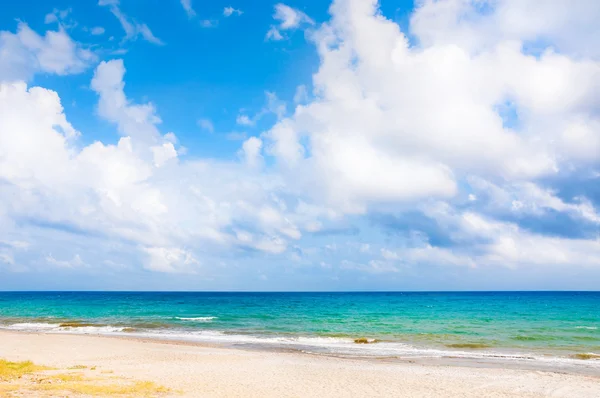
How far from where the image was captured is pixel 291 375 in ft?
71.4

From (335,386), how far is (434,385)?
14.6 feet

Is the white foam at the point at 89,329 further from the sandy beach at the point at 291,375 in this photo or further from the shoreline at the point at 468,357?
the sandy beach at the point at 291,375

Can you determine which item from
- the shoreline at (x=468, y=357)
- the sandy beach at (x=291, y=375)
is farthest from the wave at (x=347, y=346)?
the sandy beach at (x=291, y=375)

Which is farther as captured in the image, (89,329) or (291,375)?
(89,329)

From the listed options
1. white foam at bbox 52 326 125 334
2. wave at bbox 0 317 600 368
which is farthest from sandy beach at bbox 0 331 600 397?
white foam at bbox 52 326 125 334

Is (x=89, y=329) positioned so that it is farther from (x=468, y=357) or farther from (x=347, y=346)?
(x=468, y=357)

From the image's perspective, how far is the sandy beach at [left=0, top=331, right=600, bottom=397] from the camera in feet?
60.0

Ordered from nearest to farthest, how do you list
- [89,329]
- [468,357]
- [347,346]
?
[468,357] → [347,346] → [89,329]

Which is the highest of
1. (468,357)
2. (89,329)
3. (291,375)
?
(291,375)

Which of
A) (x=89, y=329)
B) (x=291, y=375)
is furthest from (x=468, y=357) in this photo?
(x=89, y=329)

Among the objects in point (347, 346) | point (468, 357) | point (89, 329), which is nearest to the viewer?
point (468, 357)

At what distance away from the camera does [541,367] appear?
25.9 m

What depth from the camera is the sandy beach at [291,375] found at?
1828 cm

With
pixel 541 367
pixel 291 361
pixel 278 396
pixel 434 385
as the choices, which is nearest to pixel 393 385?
pixel 434 385
